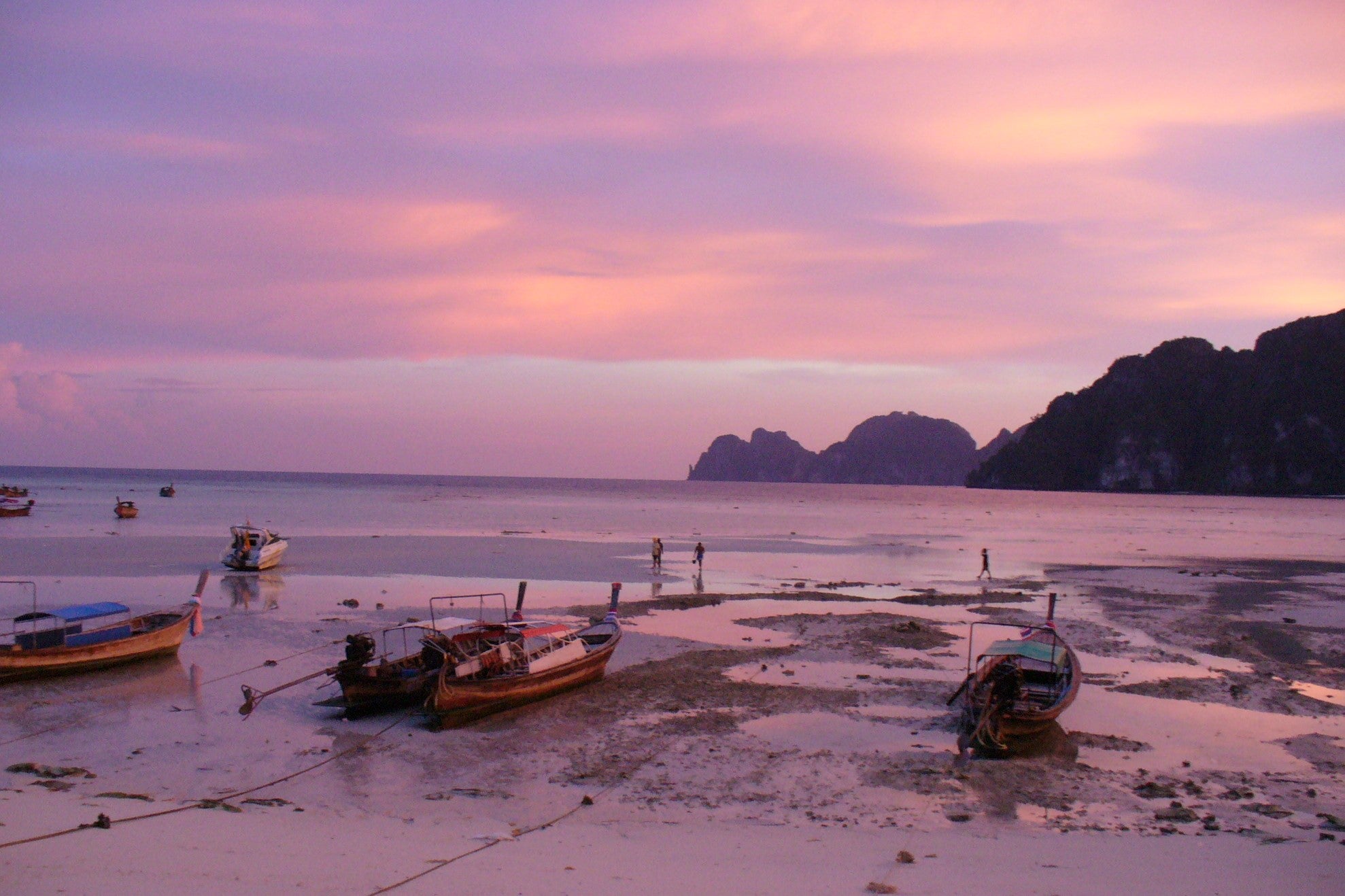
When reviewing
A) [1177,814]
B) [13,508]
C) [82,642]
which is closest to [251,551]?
[82,642]

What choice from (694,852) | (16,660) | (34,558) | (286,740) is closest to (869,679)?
(694,852)

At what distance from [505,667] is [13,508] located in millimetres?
75056

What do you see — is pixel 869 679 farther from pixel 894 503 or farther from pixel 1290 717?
pixel 894 503

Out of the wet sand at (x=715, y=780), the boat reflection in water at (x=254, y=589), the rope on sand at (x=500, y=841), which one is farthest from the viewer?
the boat reflection in water at (x=254, y=589)

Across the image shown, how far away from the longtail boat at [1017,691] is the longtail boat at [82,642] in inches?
685

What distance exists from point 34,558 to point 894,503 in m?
127

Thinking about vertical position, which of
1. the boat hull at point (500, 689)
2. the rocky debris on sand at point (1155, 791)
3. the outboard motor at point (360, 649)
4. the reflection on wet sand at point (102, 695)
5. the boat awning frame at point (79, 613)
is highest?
the boat awning frame at point (79, 613)

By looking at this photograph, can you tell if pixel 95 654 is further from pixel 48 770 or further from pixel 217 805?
pixel 217 805

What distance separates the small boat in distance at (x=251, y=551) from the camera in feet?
129

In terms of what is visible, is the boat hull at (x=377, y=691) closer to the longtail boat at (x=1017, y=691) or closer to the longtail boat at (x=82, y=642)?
the longtail boat at (x=82, y=642)

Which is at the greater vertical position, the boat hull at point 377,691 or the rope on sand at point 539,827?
the boat hull at point 377,691

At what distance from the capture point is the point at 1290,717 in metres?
17.5

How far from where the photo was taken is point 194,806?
11961 mm

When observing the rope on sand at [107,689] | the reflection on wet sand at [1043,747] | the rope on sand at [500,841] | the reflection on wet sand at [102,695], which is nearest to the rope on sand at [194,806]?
the rope on sand at [500,841]
